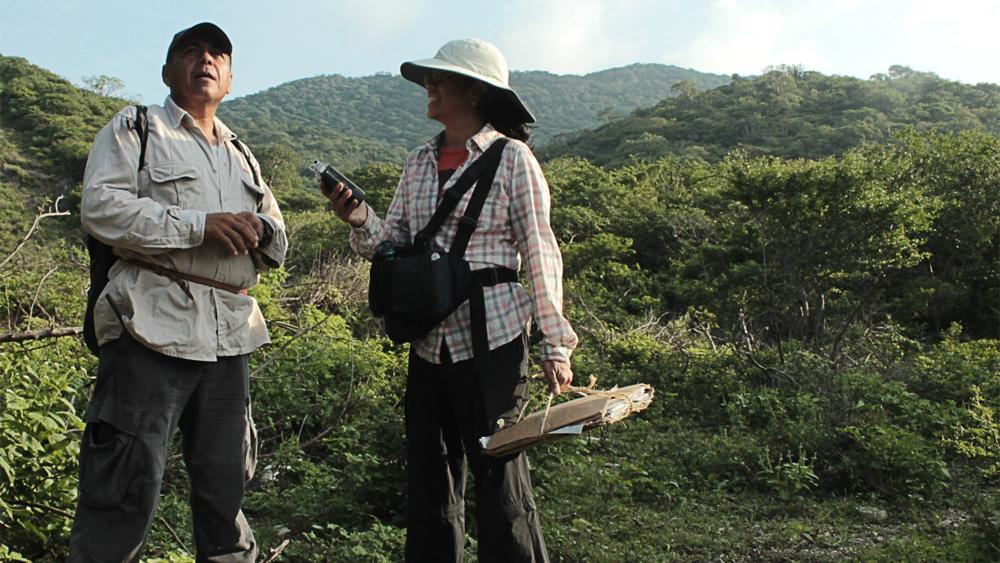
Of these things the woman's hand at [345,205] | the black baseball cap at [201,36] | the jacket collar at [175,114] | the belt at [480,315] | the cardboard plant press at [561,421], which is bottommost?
the cardboard plant press at [561,421]

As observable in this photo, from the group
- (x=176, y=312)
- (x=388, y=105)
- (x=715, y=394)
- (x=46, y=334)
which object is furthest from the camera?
(x=388, y=105)

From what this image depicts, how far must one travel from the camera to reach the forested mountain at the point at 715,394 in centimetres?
385

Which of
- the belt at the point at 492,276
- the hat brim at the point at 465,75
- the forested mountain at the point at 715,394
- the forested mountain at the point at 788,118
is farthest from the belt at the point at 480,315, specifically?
the forested mountain at the point at 788,118

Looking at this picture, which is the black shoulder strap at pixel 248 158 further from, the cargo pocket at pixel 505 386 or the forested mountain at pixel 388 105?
the forested mountain at pixel 388 105

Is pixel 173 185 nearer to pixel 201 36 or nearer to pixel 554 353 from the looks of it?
pixel 201 36

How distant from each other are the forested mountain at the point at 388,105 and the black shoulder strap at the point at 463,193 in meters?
59.9

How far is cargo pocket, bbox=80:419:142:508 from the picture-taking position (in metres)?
2.08

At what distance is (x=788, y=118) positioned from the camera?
140ft

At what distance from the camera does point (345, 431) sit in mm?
5066

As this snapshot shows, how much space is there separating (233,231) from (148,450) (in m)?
0.57

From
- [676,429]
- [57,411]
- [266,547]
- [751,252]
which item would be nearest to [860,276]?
[751,252]

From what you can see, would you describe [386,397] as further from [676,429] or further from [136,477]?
[136,477]

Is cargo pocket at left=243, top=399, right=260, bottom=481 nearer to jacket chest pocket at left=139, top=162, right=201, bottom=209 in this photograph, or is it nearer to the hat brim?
jacket chest pocket at left=139, top=162, right=201, bottom=209

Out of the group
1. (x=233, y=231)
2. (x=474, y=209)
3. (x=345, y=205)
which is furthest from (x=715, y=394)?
(x=233, y=231)
